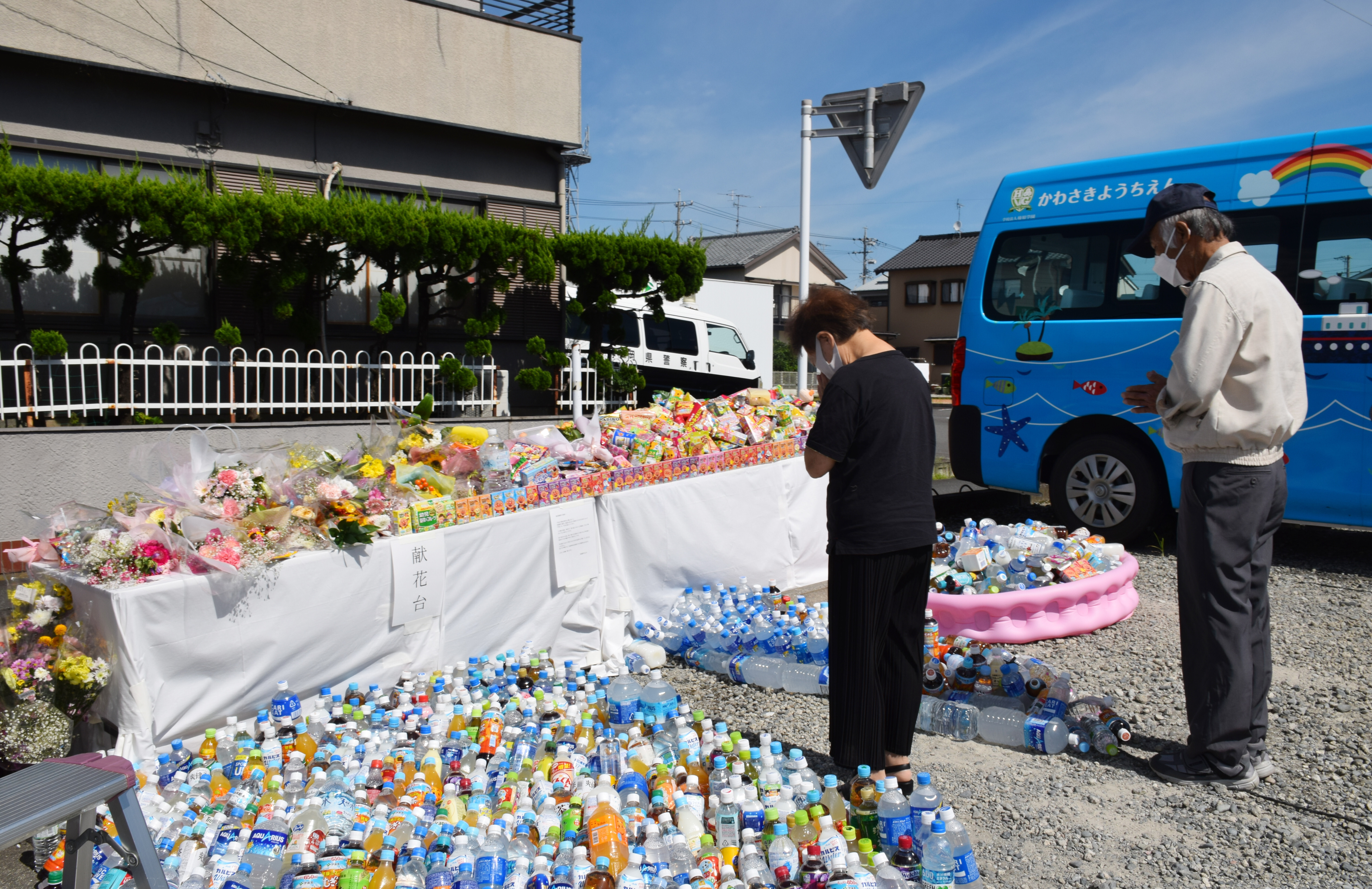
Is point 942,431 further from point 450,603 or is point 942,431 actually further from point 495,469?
point 450,603

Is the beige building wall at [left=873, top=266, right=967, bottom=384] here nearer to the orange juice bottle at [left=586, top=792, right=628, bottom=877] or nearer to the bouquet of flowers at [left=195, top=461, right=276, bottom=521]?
the bouquet of flowers at [left=195, top=461, right=276, bottom=521]

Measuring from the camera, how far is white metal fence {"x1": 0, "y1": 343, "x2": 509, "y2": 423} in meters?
7.54

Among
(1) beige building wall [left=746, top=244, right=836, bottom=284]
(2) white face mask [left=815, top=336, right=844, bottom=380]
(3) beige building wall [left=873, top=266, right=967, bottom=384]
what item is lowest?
(2) white face mask [left=815, top=336, right=844, bottom=380]

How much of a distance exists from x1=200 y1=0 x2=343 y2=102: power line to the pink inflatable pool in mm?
9189

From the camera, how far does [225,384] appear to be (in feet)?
→ 29.4

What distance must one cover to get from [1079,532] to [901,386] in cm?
340

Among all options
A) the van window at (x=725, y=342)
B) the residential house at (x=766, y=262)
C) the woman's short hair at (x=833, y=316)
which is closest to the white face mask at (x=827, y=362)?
the woman's short hair at (x=833, y=316)

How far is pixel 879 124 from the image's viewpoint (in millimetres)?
7875

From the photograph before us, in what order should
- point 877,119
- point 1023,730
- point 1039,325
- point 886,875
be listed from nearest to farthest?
point 886,875
point 1023,730
point 1039,325
point 877,119

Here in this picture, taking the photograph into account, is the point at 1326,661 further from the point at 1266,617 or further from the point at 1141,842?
the point at 1141,842

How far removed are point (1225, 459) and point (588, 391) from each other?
361 inches

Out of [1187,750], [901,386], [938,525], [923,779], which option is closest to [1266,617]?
[1187,750]

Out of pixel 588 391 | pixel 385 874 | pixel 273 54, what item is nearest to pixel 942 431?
pixel 588 391

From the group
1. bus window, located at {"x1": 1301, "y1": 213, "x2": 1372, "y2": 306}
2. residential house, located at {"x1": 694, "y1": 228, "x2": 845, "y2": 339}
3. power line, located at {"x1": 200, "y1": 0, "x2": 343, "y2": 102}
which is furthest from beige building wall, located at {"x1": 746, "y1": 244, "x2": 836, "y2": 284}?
bus window, located at {"x1": 1301, "y1": 213, "x2": 1372, "y2": 306}
